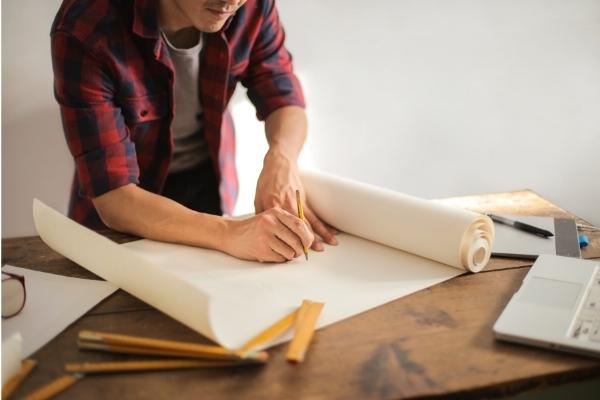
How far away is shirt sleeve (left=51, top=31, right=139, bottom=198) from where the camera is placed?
1.41m

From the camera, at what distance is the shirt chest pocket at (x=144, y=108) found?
157 centimetres

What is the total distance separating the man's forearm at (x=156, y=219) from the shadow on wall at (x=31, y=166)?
0.94 meters

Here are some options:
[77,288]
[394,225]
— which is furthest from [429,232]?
[77,288]

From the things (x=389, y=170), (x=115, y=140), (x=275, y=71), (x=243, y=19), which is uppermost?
(x=243, y=19)

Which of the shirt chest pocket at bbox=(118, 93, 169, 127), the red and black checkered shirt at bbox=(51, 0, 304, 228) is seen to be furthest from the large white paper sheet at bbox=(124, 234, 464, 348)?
the shirt chest pocket at bbox=(118, 93, 169, 127)

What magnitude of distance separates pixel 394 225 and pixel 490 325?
352 millimetres

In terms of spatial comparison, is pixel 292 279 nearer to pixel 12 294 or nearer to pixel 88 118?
pixel 12 294

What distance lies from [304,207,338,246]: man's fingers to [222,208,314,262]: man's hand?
116 mm

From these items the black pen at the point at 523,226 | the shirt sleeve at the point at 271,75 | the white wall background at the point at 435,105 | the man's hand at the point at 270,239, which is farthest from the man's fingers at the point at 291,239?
the white wall background at the point at 435,105

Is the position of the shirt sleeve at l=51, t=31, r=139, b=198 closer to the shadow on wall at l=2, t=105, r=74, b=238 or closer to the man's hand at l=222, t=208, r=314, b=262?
the man's hand at l=222, t=208, r=314, b=262

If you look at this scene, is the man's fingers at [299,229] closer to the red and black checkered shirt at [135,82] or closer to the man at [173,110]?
the man at [173,110]

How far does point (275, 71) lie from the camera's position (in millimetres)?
1806

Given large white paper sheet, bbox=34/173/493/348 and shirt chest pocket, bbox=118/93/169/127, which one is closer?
large white paper sheet, bbox=34/173/493/348

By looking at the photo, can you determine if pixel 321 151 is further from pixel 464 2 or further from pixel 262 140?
pixel 464 2
